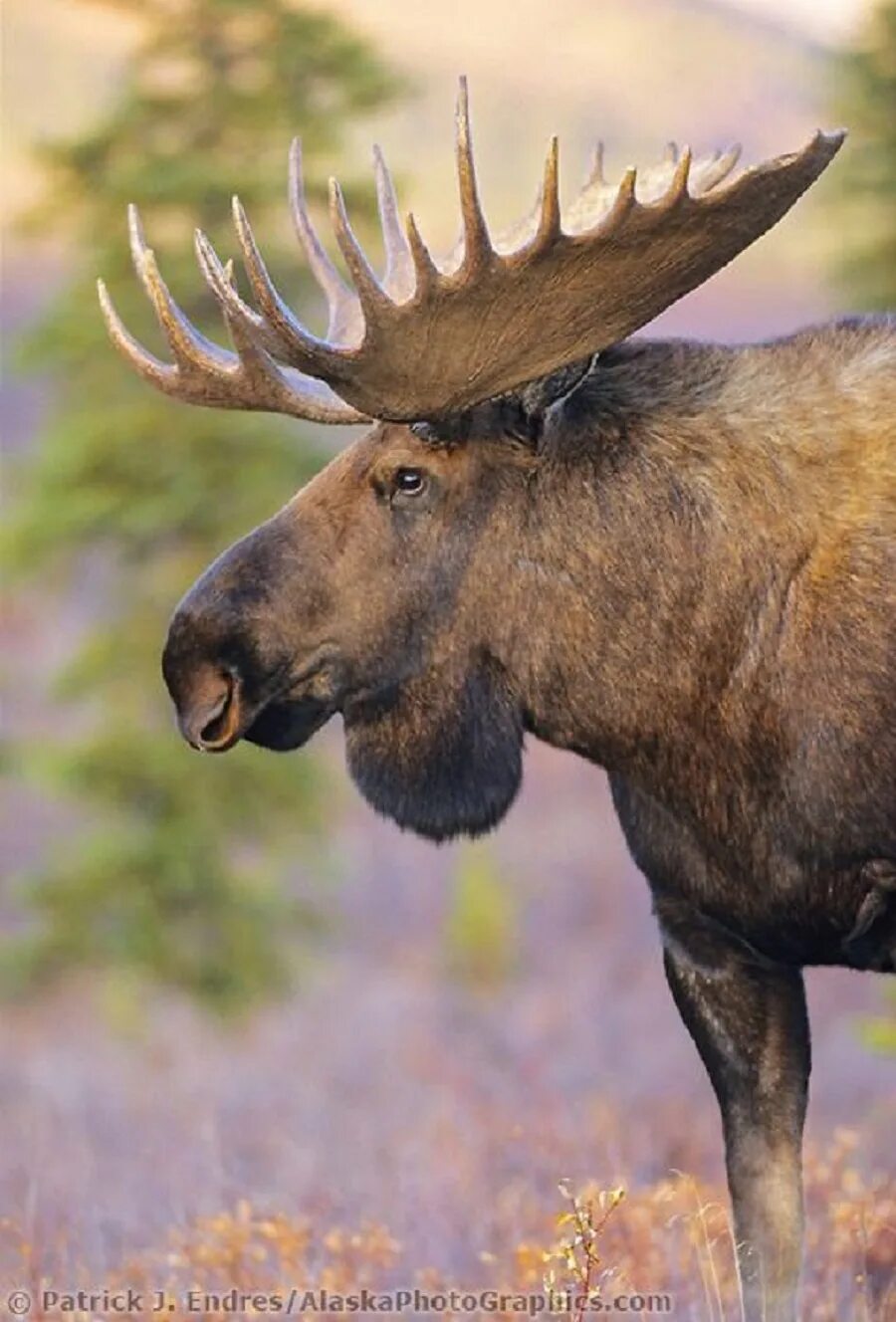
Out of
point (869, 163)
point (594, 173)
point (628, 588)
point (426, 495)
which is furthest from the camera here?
point (869, 163)

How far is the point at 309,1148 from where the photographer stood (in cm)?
1096

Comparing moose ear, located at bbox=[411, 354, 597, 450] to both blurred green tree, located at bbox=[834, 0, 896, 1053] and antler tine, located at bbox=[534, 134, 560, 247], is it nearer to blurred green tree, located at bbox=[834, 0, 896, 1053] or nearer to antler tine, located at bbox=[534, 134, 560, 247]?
antler tine, located at bbox=[534, 134, 560, 247]

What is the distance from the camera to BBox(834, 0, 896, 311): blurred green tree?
13.0 meters

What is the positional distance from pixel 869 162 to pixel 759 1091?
8.85 metres

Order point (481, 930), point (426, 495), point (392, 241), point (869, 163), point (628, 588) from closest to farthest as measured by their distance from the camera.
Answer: point (628, 588) → point (426, 495) → point (392, 241) → point (869, 163) → point (481, 930)

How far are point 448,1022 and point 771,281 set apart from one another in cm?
5267

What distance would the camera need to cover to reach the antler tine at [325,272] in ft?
19.1

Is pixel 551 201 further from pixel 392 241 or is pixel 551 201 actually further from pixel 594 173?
pixel 392 241

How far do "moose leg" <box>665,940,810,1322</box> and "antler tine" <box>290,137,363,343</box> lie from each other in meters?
1.69

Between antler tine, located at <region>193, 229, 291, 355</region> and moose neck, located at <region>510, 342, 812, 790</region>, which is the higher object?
antler tine, located at <region>193, 229, 291, 355</region>

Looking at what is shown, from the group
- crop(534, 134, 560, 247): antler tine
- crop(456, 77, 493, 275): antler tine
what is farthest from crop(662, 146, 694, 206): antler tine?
crop(456, 77, 493, 275): antler tine

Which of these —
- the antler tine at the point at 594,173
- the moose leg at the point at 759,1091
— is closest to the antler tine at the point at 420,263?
the antler tine at the point at 594,173

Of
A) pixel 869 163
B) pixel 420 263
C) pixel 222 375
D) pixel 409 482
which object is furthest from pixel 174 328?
pixel 869 163

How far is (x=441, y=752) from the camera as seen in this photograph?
5.40 metres
